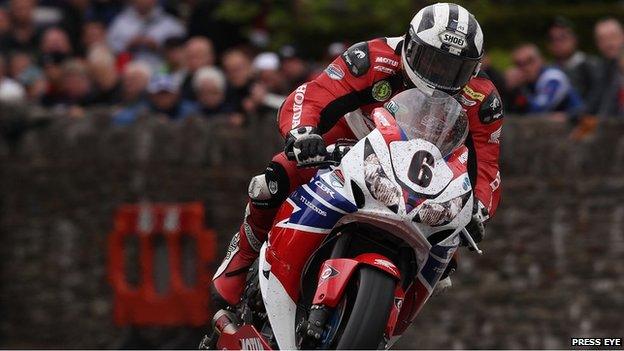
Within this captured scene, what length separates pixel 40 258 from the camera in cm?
1396

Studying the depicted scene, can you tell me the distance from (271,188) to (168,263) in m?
5.19

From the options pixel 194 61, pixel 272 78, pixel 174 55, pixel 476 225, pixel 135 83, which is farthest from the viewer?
pixel 174 55

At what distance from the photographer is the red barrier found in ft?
43.6

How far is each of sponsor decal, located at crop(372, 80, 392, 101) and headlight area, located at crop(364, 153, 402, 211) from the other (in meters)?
0.85

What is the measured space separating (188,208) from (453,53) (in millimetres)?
5890

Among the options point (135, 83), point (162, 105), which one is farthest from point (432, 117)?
point (135, 83)

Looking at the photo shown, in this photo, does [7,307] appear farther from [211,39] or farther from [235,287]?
[235,287]

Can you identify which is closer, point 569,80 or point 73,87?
point 569,80

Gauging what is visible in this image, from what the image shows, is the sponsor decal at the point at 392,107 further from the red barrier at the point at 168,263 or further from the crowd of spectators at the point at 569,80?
the red barrier at the point at 168,263

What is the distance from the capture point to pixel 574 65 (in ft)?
42.4

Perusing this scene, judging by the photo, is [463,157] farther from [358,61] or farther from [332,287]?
[332,287]

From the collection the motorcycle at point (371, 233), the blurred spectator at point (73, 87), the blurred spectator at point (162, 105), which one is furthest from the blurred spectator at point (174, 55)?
the motorcycle at point (371, 233)

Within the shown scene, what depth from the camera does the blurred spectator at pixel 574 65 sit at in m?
12.7

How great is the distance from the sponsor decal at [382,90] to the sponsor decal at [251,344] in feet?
4.85
